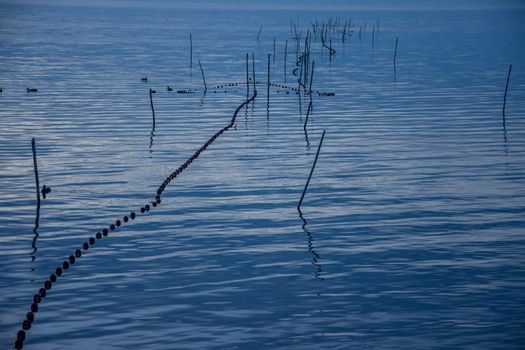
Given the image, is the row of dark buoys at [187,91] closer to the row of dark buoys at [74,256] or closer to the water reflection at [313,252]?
the row of dark buoys at [74,256]

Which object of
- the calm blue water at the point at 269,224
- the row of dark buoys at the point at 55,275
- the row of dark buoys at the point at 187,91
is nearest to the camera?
the row of dark buoys at the point at 55,275

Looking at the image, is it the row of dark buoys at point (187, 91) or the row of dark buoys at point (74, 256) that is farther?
the row of dark buoys at point (187, 91)

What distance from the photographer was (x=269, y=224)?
2325cm

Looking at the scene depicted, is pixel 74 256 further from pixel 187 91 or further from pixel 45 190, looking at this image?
pixel 187 91

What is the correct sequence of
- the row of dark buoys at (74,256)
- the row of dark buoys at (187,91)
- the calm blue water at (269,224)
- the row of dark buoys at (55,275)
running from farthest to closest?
the row of dark buoys at (187,91)
the calm blue water at (269,224)
the row of dark buoys at (74,256)
the row of dark buoys at (55,275)

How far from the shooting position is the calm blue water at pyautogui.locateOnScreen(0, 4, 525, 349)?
16281 mm

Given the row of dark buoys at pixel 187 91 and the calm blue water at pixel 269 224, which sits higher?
the calm blue water at pixel 269 224

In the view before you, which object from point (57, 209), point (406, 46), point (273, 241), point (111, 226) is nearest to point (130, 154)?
point (57, 209)

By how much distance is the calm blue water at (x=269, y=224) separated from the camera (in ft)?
53.4

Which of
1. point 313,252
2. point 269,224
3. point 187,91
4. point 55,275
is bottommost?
point 187,91

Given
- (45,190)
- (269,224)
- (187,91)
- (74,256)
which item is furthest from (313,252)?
(187,91)

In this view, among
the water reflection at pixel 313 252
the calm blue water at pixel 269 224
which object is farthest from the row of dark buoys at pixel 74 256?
the water reflection at pixel 313 252

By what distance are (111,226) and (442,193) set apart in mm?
10180

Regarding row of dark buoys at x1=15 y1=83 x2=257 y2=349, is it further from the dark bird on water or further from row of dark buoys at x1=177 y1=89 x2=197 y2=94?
row of dark buoys at x1=177 y1=89 x2=197 y2=94
